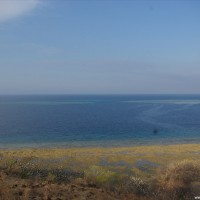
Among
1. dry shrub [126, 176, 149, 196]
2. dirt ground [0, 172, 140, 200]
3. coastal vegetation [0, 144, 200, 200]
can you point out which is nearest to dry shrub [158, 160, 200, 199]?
coastal vegetation [0, 144, 200, 200]

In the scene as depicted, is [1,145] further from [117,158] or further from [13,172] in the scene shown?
[13,172]

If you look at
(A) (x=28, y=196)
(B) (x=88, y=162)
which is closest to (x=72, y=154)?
(B) (x=88, y=162)

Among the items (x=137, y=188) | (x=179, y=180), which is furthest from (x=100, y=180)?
(x=179, y=180)

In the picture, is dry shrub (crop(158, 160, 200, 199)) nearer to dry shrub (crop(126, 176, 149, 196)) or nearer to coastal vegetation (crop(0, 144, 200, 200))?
coastal vegetation (crop(0, 144, 200, 200))

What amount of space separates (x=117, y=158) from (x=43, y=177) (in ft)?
51.0

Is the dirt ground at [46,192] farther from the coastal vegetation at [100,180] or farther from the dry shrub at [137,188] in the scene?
the dry shrub at [137,188]

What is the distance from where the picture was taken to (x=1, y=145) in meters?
45.1

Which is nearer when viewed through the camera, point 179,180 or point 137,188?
point 137,188

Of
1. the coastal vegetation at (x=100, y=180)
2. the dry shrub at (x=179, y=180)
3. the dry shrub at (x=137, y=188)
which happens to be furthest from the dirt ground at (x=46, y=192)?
the dry shrub at (x=179, y=180)

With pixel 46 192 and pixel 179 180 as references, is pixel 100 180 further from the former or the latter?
pixel 46 192

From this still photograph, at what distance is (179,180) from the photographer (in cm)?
1902

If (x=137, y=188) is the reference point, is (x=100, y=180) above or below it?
above

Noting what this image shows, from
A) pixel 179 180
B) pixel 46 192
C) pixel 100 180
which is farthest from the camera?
pixel 179 180

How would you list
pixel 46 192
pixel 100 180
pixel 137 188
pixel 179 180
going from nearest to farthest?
pixel 46 192 → pixel 137 188 → pixel 100 180 → pixel 179 180
